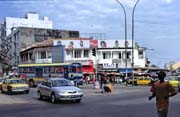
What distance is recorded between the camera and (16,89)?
3884 cm

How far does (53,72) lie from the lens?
173ft

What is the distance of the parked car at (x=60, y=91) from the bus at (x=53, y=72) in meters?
22.8

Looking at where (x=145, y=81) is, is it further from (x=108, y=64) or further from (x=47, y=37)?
(x=47, y=37)

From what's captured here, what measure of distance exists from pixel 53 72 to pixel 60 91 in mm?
27162

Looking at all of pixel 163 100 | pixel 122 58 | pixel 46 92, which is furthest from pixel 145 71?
pixel 163 100

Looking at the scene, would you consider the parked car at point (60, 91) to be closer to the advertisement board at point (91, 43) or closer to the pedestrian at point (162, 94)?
the pedestrian at point (162, 94)

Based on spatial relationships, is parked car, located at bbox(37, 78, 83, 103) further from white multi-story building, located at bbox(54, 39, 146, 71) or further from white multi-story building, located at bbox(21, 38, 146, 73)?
white multi-story building, located at bbox(54, 39, 146, 71)

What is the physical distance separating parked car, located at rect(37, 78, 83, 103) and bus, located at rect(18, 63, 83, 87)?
2284cm

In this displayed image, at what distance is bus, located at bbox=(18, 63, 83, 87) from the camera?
170 ft

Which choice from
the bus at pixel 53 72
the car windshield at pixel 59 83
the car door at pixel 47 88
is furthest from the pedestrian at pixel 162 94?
the bus at pixel 53 72

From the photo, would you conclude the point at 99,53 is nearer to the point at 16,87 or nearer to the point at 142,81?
the point at 142,81

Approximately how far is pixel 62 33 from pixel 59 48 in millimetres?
18591

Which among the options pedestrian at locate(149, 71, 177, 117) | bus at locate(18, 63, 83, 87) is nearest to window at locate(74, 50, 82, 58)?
bus at locate(18, 63, 83, 87)

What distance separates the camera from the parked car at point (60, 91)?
83.9 feet
